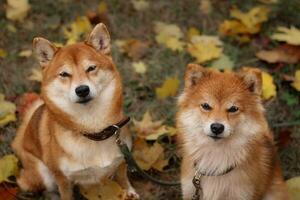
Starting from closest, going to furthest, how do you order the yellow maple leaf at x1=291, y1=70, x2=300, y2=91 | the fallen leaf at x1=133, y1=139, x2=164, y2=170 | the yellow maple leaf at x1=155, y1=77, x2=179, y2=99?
1. the fallen leaf at x1=133, y1=139, x2=164, y2=170
2. the yellow maple leaf at x1=291, y1=70, x2=300, y2=91
3. the yellow maple leaf at x1=155, y1=77, x2=179, y2=99

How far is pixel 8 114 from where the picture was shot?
12.8 feet

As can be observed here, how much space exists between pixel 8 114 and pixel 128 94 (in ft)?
3.39

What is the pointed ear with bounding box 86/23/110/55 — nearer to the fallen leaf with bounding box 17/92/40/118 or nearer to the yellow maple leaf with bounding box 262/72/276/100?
the fallen leaf with bounding box 17/92/40/118

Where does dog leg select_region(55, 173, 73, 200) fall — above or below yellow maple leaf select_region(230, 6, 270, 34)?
below

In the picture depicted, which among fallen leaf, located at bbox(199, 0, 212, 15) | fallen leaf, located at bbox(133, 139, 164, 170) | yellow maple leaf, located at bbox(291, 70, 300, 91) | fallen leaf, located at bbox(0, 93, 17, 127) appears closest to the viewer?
fallen leaf, located at bbox(133, 139, 164, 170)

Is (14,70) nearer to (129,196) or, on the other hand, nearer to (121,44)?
(121,44)

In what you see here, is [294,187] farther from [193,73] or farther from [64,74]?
[64,74]

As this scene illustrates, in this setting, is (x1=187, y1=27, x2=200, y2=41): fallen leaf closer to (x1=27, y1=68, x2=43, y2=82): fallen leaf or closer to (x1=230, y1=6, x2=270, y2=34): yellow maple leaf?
(x1=230, y1=6, x2=270, y2=34): yellow maple leaf

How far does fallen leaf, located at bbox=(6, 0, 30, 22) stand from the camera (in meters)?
5.11

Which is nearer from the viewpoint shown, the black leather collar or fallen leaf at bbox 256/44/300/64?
the black leather collar

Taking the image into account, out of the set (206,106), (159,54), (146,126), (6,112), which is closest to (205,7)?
(159,54)

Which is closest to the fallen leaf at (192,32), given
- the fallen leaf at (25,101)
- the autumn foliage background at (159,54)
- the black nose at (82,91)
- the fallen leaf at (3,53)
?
the autumn foliage background at (159,54)

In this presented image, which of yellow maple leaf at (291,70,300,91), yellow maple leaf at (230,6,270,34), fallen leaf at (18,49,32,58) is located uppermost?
yellow maple leaf at (230,6,270,34)

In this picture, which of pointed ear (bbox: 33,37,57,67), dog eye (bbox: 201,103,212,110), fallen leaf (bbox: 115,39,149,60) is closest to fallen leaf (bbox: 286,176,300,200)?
dog eye (bbox: 201,103,212,110)
